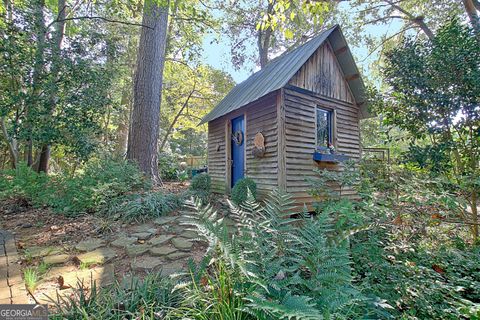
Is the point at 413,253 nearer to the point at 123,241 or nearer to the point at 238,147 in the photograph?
the point at 123,241

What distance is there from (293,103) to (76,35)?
222 inches

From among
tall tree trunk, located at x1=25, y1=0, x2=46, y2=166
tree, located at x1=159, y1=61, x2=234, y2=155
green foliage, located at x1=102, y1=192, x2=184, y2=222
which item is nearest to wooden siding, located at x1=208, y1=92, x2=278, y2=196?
green foliage, located at x1=102, y1=192, x2=184, y2=222

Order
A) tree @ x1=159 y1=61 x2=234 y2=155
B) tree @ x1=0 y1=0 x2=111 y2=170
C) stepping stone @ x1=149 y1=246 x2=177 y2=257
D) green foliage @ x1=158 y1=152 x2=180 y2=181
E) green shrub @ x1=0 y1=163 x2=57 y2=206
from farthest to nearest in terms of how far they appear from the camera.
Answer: tree @ x1=159 y1=61 x2=234 y2=155 < green foliage @ x1=158 y1=152 x2=180 y2=181 < tree @ x1=0 y1=0 x2=111 y2=170 < green shrub @ x1=0 y1=163 x2=57 y2=206 < stepping stone @ x1=149 y1=246 x2=177 y2=257

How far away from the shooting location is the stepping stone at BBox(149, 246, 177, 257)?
259 cm

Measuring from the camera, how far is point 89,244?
280cm

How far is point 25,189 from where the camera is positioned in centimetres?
438

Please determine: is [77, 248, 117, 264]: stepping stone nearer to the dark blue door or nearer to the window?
the dark blue door

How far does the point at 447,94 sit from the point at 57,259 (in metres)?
4.58

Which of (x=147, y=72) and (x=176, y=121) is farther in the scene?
(x=176, y=121)

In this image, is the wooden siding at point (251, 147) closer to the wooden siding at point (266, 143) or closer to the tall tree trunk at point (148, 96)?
the wooden siding at point (266, 143)

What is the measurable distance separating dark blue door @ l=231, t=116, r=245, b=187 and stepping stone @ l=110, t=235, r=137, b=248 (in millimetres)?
3375

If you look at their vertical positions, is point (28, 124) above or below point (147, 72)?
below

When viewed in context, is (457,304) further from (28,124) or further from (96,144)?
(28,124)

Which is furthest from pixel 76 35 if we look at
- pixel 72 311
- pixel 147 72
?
pixel 72 311
